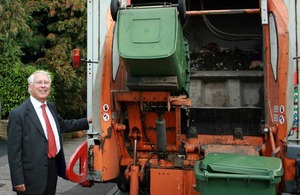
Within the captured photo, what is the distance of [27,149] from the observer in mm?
3213

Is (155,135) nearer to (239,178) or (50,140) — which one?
(50,140)

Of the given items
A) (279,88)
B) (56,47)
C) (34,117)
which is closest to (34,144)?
(34,117)

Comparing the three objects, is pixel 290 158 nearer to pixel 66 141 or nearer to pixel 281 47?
pixel 281 47

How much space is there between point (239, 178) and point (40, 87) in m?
1.77

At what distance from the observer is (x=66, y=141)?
33.9ft

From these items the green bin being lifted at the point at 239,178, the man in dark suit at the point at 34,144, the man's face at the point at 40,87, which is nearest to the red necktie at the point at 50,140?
the man in dark suit at the point at 34,144

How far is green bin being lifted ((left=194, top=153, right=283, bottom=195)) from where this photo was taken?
115 inches

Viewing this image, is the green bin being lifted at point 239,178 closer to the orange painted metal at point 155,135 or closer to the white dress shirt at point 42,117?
the orange painted metal at point 155,135

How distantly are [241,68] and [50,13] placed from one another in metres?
6.37

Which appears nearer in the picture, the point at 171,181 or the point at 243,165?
the point at 243,165

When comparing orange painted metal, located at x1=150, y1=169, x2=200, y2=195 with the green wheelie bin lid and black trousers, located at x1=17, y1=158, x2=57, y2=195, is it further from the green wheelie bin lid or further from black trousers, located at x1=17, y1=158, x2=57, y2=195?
black trousers, located at x1=17, y1=158, x2=57, y2=195

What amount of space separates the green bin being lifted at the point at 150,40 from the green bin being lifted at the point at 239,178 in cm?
91

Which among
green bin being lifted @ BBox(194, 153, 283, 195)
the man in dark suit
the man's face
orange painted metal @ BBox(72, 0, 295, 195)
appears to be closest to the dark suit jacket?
the man in dark suit

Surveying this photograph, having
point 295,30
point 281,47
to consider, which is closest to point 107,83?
point 281,47
